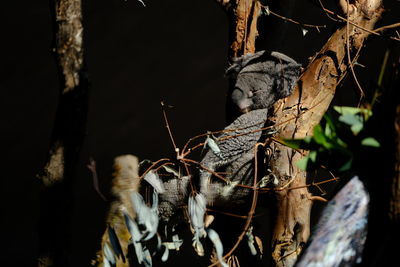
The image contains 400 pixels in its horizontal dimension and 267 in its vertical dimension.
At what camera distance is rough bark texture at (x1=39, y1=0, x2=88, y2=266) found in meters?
1.40

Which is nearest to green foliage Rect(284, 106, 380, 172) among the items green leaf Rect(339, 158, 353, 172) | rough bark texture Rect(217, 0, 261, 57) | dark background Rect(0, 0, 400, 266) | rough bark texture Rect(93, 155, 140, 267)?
green leaf Rect(339, 158, 353, 172)

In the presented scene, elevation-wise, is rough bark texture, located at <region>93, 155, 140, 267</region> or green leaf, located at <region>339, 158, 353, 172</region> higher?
green leaf, located at <region>339, 158, 353, 172</region>

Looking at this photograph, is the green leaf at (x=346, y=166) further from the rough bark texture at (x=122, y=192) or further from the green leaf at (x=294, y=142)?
the rough bark texture at (x=122, y=192)

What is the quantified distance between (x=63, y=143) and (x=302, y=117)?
31.6 inches

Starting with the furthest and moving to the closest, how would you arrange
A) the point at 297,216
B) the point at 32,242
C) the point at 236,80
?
the point at 32,242 → the point at 236,80 → the point at 297,216

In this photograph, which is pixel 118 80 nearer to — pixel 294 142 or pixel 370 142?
pixel 294 142

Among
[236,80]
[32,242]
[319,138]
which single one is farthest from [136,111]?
A: [319,138]

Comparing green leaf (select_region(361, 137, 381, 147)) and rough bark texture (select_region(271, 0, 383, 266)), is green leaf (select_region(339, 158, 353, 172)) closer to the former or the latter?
green leaf (select_region(361, 137, 381, 147))

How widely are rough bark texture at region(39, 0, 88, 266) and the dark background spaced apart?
83.0 inches

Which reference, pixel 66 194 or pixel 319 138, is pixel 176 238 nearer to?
pixel 66 194

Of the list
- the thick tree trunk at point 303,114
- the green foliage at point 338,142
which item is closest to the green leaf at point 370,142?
the green foliage at point 338,142

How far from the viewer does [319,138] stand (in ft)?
4.09

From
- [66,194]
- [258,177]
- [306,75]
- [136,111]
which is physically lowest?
[136,111]

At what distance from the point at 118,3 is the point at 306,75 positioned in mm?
1967
